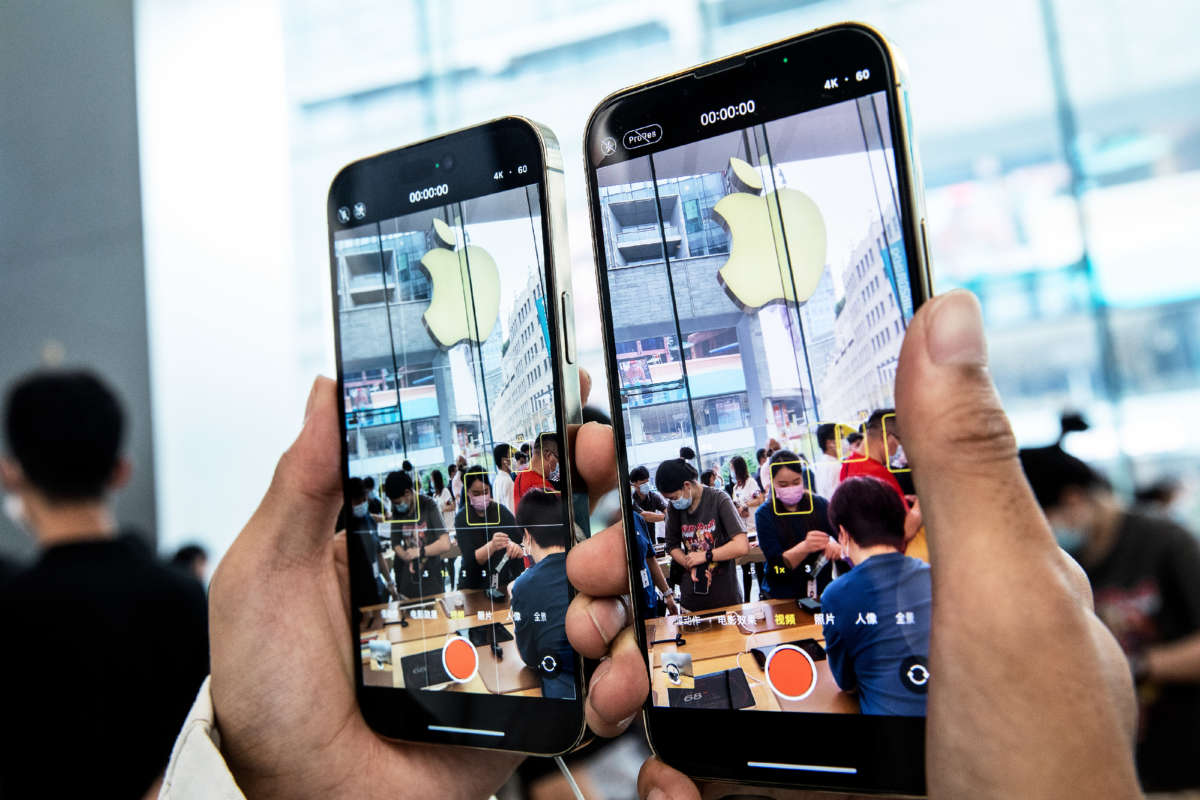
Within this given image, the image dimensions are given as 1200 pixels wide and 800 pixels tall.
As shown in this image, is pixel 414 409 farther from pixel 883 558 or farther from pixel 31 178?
pixel 31 178

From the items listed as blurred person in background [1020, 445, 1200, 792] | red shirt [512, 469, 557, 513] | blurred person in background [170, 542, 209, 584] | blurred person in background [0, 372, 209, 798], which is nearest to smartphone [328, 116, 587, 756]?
red shirt [512, 469, 557, 513]

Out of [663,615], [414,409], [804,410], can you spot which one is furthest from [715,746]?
[414,409]

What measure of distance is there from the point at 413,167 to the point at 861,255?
42cm

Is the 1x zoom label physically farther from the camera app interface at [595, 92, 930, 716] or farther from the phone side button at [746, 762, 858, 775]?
the phone side button at [746, 762, 858, 775]

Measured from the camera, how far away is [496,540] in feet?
2.24

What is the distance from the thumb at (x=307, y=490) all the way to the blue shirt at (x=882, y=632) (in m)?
0.45

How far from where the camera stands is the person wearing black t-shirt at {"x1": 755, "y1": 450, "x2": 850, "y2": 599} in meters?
0.57

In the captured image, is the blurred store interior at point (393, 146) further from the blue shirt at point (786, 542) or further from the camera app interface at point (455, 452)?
the blue shirt at point (786, 542)

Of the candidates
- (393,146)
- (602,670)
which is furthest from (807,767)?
(393,146)

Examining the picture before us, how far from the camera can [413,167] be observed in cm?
75

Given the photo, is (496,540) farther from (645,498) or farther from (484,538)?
(645,498)

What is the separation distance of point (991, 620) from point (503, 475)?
1.26 ft

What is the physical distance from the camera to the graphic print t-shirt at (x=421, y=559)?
715 millimetres

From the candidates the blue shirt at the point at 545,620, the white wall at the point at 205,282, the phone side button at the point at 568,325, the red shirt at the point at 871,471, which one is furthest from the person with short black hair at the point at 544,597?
the white wall at the point at 205,282
